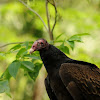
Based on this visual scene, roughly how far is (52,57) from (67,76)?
0.57 m

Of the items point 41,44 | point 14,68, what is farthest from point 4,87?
point 41,44

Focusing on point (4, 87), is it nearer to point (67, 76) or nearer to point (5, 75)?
point (5, 75)

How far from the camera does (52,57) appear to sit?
473 cm

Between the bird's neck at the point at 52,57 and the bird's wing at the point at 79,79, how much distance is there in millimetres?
259

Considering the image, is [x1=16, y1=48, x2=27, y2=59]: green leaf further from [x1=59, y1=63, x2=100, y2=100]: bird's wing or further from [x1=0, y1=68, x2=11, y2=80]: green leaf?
[x1=59, y1=63, x2=100, y2=100]: bird's wing

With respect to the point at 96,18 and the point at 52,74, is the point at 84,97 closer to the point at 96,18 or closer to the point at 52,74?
the point at 52,74

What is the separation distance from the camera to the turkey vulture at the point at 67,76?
4.29 m

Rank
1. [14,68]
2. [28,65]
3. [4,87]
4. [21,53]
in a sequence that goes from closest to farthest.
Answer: [4,87] → [14,68] → [28,65] → [21,53]

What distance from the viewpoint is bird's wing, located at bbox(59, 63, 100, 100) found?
4285mm

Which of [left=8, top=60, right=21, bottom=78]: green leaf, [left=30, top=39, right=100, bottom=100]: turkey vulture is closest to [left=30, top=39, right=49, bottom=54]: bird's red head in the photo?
[left=30, top=39, right=100, bottom=100]: turkey vulture

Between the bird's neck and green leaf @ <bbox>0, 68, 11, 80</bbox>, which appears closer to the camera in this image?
green leaf @ <bbox>0, 68, 11, 80</bbox>

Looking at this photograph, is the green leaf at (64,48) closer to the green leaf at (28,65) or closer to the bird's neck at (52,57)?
the bird's neck at (52,57)

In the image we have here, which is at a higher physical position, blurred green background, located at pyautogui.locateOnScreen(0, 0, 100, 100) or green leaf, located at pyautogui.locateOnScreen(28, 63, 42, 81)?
green leaf, located at pyautogui.locateOnScreen(28, 63, 42, 81)

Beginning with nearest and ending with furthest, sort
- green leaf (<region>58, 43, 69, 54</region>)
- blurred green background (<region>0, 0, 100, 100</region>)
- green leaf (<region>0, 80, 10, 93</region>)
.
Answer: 1. green leaf (<region>0, 80, 10, 93</region>)
2. green leaf (<region>58, 43, 69, 54</region>)
3. blurred green background (<region>0, 0, 100, 100</region>)
